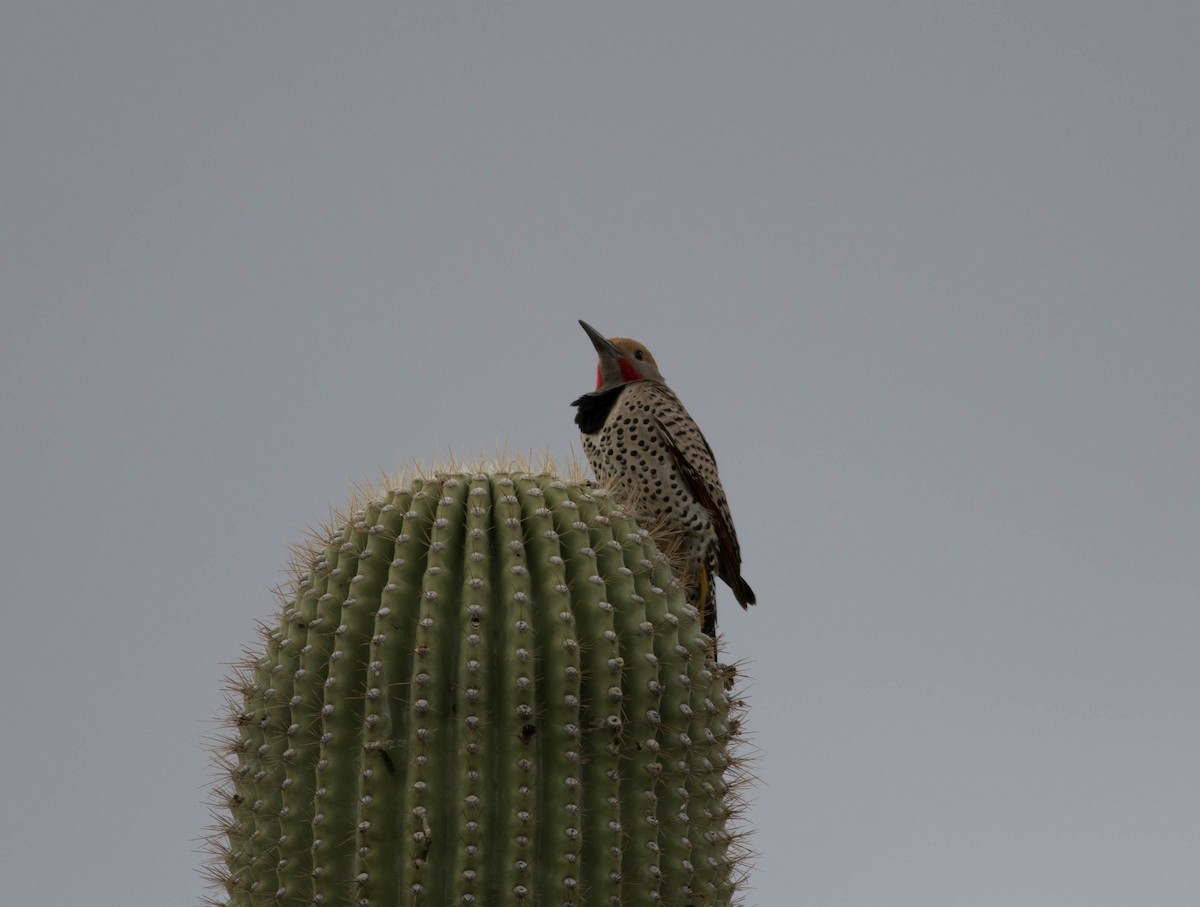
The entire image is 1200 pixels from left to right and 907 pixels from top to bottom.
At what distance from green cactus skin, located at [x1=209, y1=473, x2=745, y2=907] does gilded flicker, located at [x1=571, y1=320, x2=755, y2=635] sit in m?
1.93

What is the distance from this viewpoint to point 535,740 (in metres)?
3.96

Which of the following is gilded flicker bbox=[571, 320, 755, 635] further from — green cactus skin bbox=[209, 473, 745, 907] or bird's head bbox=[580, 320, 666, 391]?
green cactus skin bbox=[209, 473, 745, 907]

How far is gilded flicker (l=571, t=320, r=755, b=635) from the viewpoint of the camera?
643 centimetres

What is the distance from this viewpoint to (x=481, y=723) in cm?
395

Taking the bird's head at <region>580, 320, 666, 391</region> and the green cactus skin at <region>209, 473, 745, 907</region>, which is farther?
the bird's head at <region>580, 320, 666, 391</region>

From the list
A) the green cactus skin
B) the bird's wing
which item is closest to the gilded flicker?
the bird's wing

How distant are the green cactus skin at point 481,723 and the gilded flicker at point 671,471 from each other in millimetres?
1928

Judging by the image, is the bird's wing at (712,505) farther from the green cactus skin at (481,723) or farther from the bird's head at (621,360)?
the green cactus skin at (481,723)

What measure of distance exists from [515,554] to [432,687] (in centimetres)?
46

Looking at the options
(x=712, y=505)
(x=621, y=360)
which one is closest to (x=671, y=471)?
(x=712, y=505)

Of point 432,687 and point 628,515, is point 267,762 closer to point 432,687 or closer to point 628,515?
point 432,687

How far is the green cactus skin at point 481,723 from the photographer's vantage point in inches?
154

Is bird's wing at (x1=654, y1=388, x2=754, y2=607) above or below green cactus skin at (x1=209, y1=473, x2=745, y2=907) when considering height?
above

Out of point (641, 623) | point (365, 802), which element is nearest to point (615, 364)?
point (641, 623)
